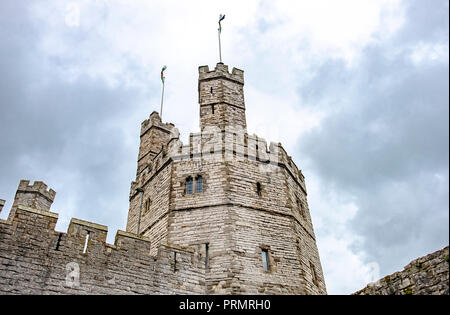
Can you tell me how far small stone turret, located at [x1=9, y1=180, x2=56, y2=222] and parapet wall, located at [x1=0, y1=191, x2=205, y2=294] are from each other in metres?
6.66

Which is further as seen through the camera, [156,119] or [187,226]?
[156,119]

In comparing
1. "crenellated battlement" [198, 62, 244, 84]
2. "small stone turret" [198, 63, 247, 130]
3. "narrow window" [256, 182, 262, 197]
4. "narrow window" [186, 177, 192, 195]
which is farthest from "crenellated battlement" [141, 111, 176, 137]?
"narrow window" [256, 182, 262, 197]

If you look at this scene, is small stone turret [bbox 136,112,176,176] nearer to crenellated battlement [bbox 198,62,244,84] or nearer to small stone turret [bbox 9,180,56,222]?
crenellated battlement [bbox 198,62,244,84]

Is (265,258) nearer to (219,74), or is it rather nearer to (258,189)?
(258,189)

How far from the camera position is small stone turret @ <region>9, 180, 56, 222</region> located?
14.8 meters

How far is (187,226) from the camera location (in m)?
11.4

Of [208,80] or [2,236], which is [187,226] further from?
[208,80]

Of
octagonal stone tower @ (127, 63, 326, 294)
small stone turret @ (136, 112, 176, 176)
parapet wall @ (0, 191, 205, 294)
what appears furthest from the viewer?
small stone turret @ (136, 112, 176, 176)

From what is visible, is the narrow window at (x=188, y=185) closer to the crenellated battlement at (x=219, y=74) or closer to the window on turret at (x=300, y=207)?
the window on turret at (x=300, y=207)

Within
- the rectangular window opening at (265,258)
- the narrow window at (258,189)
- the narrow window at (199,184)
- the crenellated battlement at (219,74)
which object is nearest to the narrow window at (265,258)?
the rectangular window opening at (265,258)
